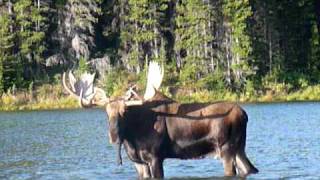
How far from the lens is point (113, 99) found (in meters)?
18.7

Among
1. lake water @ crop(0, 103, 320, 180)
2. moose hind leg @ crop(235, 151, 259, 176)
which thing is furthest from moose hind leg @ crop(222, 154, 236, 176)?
lake water @ crop(0, 103, 320, 180)

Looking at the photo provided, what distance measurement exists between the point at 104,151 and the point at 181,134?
9154mm

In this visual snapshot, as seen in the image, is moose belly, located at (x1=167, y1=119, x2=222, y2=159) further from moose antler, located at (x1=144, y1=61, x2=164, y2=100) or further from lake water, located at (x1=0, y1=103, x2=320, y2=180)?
lake water, located at (x1=0, y1=103, x2=320, y2=180)

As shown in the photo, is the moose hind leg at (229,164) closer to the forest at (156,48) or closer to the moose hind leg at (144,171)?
the moose hind leg at (144,171)

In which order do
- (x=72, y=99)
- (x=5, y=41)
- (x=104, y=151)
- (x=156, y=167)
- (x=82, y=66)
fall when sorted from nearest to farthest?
(x=156, y=167), (x=104, y=151), (x=72, y=99), (x=82, y=66), (x=5, y=41)

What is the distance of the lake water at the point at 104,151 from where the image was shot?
21.2 metres

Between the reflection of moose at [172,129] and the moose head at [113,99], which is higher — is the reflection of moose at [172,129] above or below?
below

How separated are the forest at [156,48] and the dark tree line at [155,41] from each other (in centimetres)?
8

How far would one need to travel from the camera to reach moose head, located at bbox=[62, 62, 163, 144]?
59.7 ft

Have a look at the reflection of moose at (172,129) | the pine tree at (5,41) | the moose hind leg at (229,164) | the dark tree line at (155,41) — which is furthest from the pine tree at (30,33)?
the moose hind leg at (229,164)

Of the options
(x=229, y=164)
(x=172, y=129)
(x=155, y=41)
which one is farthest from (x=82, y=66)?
(x=229, y=164)

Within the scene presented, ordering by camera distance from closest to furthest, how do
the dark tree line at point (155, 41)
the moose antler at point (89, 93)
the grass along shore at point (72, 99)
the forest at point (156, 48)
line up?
the moose antler at point (89, 93)
the grass along shore at point (72, 99)
the forest at point (156, 48)
the dark tree line at point (155, 41)

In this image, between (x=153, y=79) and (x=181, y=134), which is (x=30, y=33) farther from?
(x=181, y=134)

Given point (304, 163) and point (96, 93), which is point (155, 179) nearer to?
point (96, 93)
